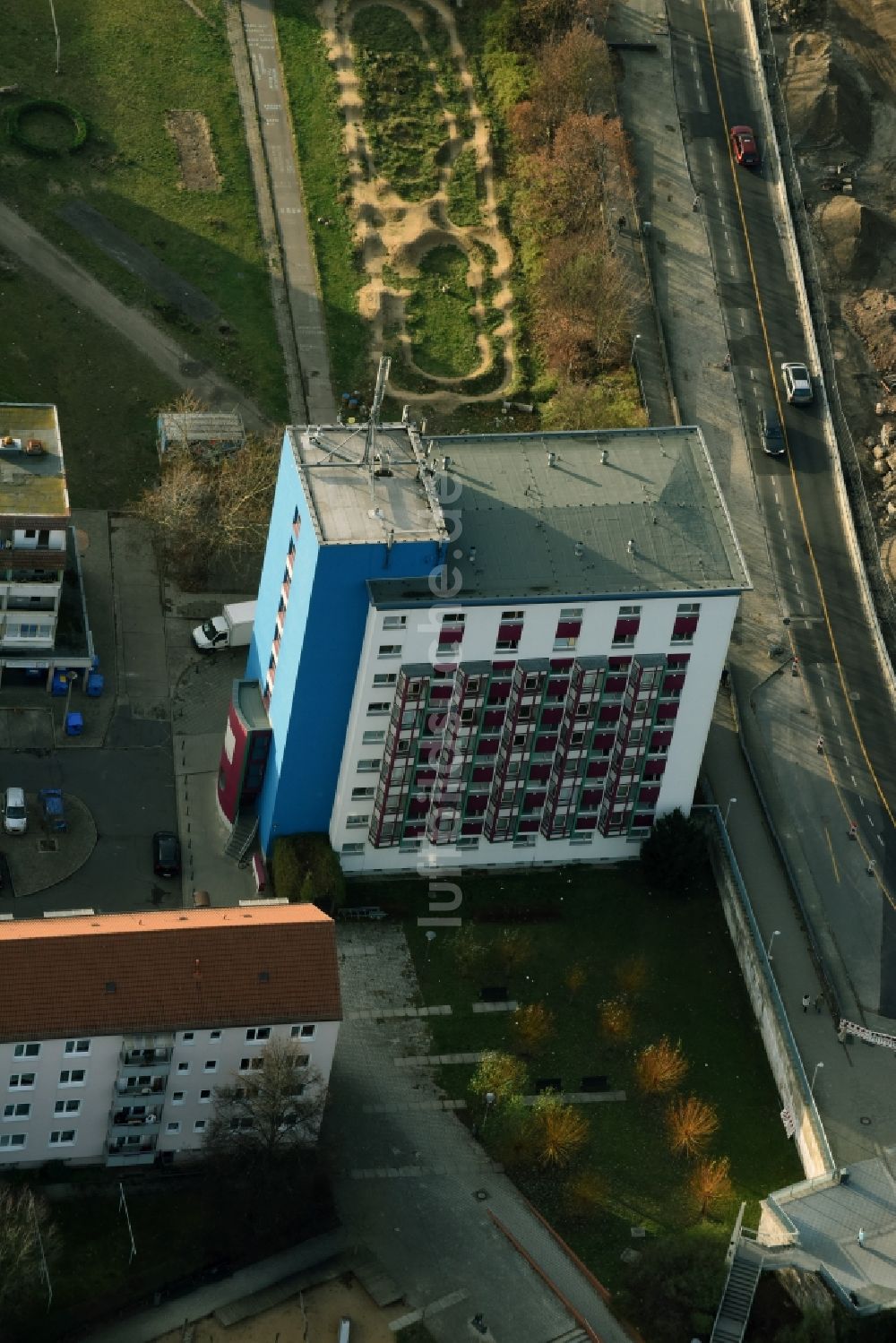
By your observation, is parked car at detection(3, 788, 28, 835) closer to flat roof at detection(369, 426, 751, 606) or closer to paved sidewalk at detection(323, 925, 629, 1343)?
paved sidewalk at detection(323, 925, 629, 1343)

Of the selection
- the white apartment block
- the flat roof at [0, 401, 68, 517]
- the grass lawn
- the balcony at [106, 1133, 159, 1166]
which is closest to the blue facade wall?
the grass lawn

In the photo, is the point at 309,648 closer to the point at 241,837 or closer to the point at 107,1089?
the point at 241,837

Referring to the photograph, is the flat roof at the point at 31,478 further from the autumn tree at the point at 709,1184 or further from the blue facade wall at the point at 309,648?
the autumn tree at the point at 709,1184

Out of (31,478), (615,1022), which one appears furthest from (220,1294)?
(31,478)

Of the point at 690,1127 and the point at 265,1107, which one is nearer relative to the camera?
the point at 265,1107

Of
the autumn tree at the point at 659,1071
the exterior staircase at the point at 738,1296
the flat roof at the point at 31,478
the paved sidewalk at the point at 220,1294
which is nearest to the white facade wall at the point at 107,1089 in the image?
the paved sidewalk at the point at 220,1294

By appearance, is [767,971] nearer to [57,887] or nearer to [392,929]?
[392,929]

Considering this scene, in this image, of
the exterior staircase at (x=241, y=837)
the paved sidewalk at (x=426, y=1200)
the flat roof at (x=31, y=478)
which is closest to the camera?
the paved sidewalk at (x=426, y=1200)
